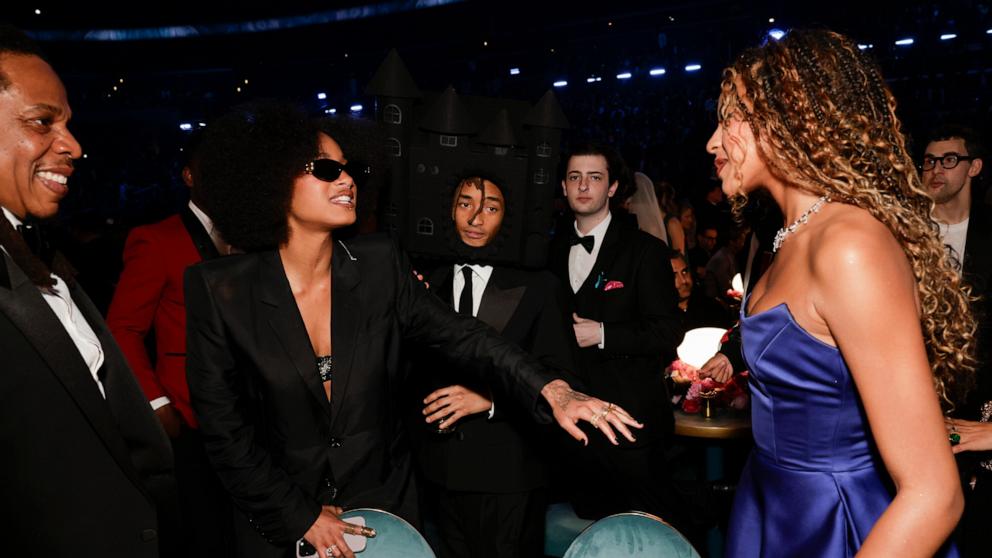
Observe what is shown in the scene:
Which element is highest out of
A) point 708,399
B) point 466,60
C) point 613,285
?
point 466,60

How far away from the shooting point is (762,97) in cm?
149

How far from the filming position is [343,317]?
91.1 inches

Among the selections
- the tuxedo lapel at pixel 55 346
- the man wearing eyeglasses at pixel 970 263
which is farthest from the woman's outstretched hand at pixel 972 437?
the tuxedo lapel at pixel 55 346

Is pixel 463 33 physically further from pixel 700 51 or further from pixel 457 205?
pixel 457 205

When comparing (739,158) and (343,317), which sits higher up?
(739,158)

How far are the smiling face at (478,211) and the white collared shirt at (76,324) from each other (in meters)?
1.37

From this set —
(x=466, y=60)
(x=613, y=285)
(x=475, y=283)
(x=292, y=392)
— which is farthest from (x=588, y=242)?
(x=466, y=60)

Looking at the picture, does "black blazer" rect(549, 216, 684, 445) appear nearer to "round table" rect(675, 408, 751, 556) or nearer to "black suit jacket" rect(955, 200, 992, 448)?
"round table" rect(675, 408, 751, 556)

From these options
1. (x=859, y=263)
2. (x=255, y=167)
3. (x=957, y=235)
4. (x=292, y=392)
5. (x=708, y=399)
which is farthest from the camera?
(x=957, y=235)

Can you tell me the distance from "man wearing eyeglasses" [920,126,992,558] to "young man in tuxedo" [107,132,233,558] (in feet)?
9.23

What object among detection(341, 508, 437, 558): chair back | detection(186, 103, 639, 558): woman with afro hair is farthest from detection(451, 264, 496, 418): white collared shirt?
detection(341, 508, 437, 558): chair back

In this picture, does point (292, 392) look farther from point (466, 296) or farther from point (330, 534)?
point (466, 296)

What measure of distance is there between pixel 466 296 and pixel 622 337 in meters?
0.90

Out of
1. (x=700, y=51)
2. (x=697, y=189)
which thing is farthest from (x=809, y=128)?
(x=700, y=51)
